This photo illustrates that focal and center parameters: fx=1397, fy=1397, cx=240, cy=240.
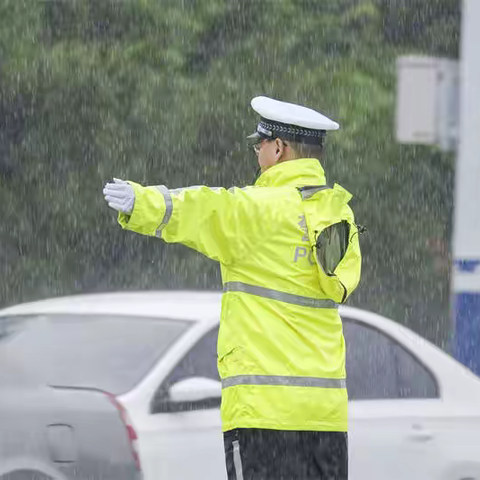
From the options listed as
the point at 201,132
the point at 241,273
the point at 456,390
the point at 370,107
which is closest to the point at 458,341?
the point at 456,390

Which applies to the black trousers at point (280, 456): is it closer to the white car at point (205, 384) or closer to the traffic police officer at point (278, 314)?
the traffic police officer at point (278, 314)

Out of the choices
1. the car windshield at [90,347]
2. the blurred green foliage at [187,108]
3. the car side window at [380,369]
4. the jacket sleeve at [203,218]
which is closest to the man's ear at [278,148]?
the jacket sleeve at [203,218]

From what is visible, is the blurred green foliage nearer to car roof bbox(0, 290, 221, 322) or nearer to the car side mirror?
car roof bbox(0, 290, 221, 322)

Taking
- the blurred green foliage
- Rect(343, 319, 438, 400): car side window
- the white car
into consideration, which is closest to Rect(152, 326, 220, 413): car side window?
the white car

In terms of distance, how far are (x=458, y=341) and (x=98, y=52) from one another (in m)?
5.96

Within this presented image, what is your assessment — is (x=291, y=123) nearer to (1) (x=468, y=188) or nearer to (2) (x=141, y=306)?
(2) (x=141, y=306)

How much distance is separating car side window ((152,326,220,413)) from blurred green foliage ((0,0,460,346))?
581 cm

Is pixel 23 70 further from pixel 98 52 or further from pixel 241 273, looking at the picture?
pixel 241 273

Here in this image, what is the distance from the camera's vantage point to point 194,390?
639cm

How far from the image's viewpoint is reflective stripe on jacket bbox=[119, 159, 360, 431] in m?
4.56

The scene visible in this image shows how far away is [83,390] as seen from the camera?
6465 millimetres

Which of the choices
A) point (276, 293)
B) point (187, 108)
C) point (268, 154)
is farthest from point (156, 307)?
point (187, 108)

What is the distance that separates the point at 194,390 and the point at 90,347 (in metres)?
0.74

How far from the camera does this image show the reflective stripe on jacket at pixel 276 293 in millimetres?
4559
